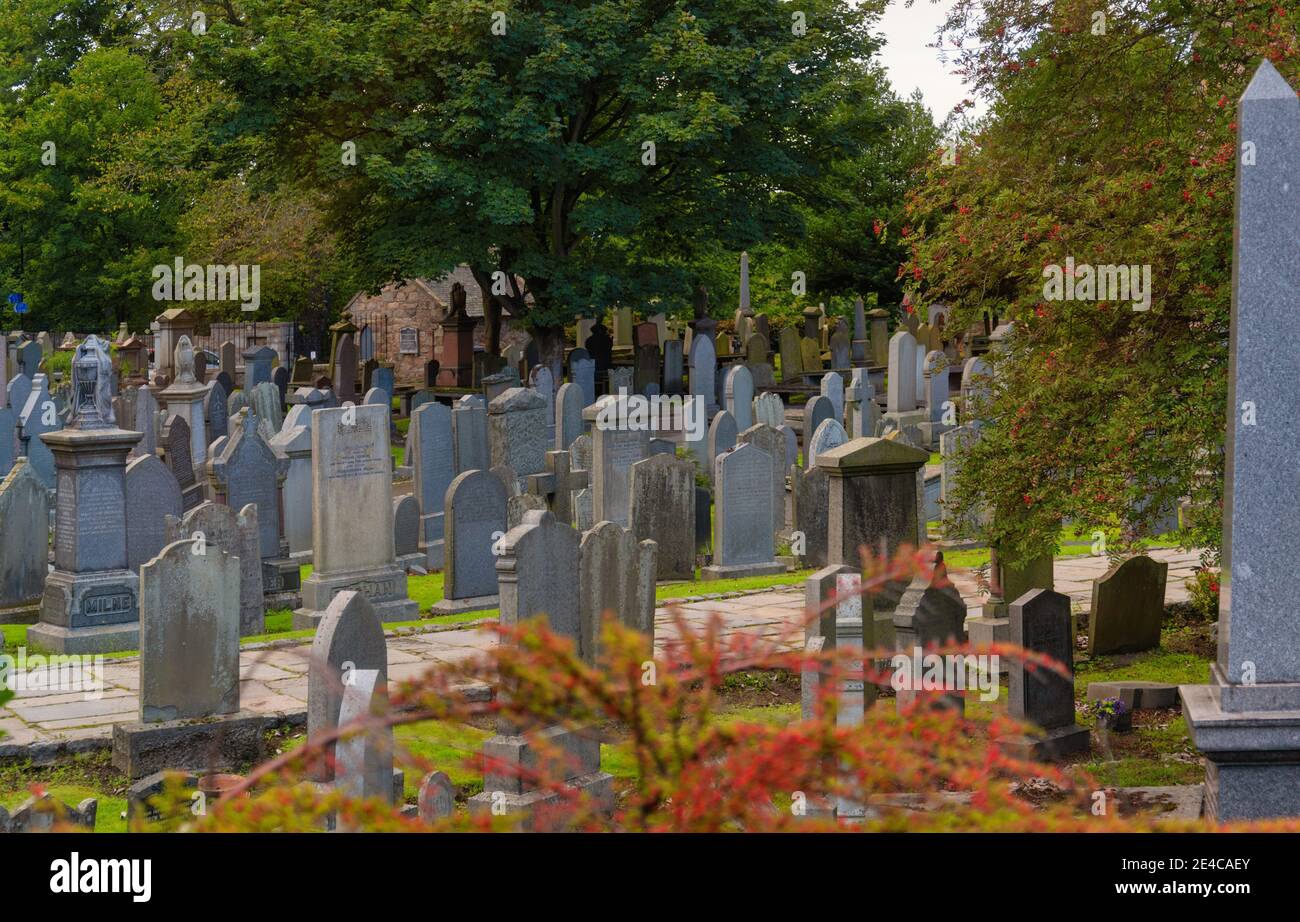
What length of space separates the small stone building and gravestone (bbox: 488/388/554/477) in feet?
75.0

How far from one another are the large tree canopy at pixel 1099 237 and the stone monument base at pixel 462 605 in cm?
458

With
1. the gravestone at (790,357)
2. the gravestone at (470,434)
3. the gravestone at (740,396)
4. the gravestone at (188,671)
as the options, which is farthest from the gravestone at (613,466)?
the gravestone at (790,357)

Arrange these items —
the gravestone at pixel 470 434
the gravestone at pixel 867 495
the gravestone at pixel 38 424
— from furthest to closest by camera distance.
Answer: the gravestone at pixel 38 424 < the gravestone at pixel 470 434 < the gravestone at pixel 867 495

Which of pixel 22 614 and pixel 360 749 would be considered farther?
pixel 22 614

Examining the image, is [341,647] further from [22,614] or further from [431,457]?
[431,457]

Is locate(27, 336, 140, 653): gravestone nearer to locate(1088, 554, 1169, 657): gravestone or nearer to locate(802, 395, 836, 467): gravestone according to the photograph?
locate(1088, 554, 1169, 657): gravestone

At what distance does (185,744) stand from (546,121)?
19.7 m

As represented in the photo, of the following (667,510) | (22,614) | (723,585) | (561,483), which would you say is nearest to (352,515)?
(22,614)

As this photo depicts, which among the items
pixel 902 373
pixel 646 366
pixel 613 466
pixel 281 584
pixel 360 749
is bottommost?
pixel 281 584

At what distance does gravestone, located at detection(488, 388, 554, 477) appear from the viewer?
1769 centimetres

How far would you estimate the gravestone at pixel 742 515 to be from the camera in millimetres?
14523

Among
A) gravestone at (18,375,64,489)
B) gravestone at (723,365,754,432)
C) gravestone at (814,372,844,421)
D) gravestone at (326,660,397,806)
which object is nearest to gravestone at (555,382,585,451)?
gravestone at (723,365,754,432)

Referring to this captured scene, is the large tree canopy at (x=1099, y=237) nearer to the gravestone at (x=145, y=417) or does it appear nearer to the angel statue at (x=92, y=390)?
the angel statue at (x=92, y=390)

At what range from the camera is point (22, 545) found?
1269 cm
